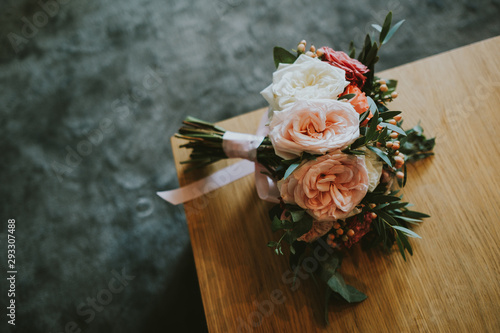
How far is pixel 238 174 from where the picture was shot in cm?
101

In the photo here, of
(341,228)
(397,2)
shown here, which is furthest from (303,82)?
(397,2)

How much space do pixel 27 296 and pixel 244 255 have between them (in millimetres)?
1045

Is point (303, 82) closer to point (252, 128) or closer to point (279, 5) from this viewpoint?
point (252, 128)

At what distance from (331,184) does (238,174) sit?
1.30 ft

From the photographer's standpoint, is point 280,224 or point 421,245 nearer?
point 280,224

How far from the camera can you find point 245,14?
68.0 inches

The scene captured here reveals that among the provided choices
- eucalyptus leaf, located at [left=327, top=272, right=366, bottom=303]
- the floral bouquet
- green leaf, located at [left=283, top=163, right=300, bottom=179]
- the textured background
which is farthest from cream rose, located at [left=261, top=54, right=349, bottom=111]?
the textured background

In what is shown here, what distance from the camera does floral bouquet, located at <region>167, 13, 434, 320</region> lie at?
24.9 inches

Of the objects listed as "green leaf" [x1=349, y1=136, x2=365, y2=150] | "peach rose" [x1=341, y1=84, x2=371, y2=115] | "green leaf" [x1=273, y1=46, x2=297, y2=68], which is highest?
"green leaf" [x1=273, y1=46, x2=297, y2=68]

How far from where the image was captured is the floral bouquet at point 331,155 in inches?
24.9

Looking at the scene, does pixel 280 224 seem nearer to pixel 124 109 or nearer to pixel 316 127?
pixel 316 127

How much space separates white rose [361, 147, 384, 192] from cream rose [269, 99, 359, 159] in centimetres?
9

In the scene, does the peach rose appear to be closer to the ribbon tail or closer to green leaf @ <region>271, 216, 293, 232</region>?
green leaf @ <region>271, 216, 293, 232</region>

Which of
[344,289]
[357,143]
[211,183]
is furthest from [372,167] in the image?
[211,183]
